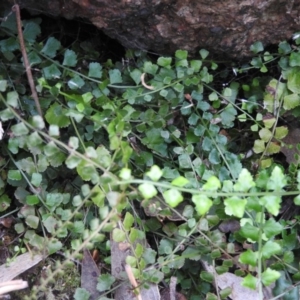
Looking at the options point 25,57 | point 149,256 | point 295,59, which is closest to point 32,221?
point 149,256

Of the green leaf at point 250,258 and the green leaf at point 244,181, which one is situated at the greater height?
the green leaf at point 244,181

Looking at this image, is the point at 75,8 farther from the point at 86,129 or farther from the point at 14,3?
the point at 86,129

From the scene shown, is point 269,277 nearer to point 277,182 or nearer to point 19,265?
point 277,182

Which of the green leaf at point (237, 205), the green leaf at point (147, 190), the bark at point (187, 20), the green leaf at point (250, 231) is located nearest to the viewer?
the green leaf at point (147, 190)

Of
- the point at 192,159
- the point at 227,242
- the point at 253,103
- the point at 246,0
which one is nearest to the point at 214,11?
the point at 246,0

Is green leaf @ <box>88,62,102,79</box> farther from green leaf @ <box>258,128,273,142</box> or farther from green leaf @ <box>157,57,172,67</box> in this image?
green leaf @ <box>258,128,273,142</box>

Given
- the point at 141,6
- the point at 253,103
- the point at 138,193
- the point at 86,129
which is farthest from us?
the point at 253,103

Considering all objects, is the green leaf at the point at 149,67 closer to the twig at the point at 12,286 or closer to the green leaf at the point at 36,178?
the green leaf at the point at 36,178

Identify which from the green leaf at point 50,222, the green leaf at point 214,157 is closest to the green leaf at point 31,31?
the green leaf at point 50,222
